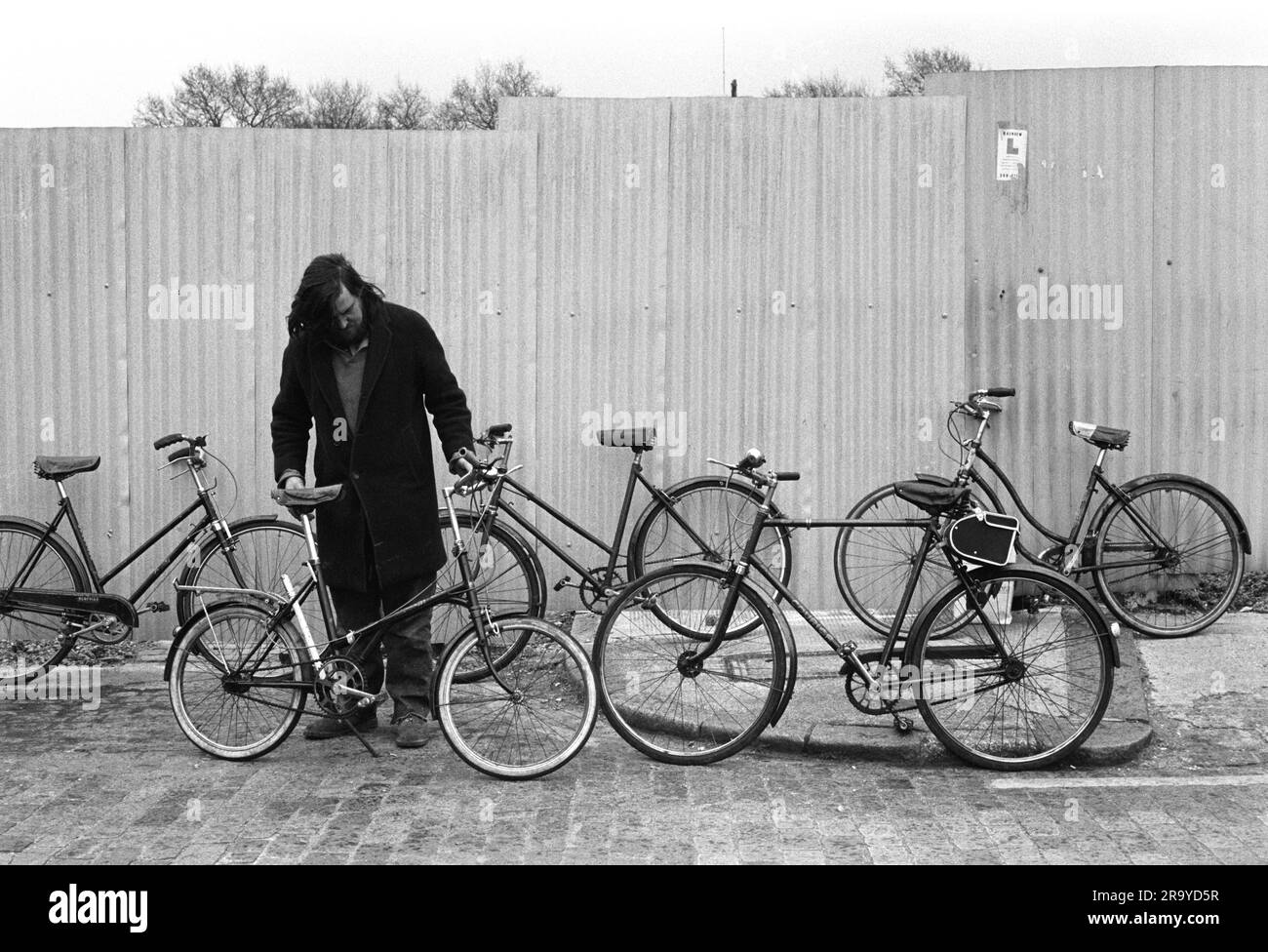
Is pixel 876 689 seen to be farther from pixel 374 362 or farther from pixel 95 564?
pixel 95 564

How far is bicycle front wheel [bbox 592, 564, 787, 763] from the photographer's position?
18.0 ft

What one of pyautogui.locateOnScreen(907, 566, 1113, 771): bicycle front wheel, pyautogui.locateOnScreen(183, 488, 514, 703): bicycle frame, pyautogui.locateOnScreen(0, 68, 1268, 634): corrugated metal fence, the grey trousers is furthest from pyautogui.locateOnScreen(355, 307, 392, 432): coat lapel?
pyautogui.locateOnScreen(907, 566, 1113, 771): bicycle front wheel

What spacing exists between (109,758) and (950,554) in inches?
140

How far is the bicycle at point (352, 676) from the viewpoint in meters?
5.45

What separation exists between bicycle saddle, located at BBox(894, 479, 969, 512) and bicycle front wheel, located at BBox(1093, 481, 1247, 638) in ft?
6.84

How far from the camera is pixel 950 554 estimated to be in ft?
18.1

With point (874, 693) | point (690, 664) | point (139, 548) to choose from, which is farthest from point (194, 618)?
point (874, 693)

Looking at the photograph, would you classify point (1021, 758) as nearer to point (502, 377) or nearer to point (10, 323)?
point (502, 377)

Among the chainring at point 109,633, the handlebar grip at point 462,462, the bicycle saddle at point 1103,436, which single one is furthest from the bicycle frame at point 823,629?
the chainring at point 109,633

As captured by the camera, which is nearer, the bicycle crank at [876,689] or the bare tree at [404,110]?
the bicycle crank at [876,689]

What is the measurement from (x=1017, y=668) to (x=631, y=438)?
2660mm

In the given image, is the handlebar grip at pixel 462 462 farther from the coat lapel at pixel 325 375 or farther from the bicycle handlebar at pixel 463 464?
the coat lapel at pixel 325 375

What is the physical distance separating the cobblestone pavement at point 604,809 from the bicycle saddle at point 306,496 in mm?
1059
